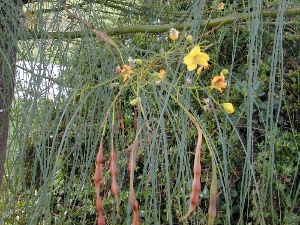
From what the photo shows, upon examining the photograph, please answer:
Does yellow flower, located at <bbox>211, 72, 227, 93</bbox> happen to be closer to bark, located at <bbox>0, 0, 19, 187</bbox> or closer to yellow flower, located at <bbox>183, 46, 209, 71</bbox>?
yellow flower, located at <bbox>183, 46, 209, 71</bbox>

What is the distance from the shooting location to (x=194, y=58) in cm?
54

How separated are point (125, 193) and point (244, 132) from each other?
0.36 m

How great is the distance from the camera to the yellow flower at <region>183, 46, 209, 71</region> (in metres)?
0.52

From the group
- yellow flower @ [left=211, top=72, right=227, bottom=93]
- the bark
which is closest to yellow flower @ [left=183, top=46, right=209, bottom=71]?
yellow flower @ [left=211, top=72, right=227, bottom=93]

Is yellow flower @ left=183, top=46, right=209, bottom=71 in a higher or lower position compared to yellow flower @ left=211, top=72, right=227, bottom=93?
higher

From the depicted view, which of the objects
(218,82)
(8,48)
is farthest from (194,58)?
(8,48)

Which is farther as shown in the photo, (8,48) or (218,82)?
(8,48)

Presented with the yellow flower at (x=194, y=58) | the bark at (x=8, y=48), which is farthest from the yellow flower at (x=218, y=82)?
the bark at (x=8, y=48)

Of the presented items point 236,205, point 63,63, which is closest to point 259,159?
point 236,205

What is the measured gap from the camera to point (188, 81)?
555 millimetres

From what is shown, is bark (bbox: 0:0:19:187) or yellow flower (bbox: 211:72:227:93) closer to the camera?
yellow flower (bbox: 211:72:227:93)

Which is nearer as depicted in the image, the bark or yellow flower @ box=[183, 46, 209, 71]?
yellow flower @ box=[183, 46, 209, 71]

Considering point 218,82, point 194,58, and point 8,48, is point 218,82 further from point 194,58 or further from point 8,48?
point 8,48

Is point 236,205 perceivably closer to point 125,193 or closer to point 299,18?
point 125,193
